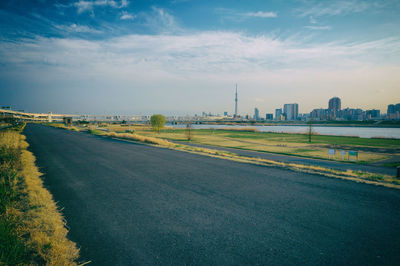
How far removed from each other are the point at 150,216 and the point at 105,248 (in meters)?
1.94

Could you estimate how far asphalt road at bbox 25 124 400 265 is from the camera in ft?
15.9

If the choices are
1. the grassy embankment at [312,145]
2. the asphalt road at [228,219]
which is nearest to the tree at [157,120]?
the grassy embankment at [312,145]

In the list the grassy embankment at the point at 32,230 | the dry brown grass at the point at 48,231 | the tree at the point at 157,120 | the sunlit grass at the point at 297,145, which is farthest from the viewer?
the tree at the point at 157,120

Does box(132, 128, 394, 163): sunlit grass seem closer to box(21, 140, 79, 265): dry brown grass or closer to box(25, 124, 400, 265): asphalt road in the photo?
box(25, 124, 400, 265): asphalt road

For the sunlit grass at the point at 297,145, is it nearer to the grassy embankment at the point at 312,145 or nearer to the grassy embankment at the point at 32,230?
the grassy embankment at the point at 312,145

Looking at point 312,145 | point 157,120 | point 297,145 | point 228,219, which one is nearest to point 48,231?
point 228,219

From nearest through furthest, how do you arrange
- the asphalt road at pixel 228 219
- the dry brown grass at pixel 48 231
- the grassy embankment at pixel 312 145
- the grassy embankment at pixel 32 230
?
the grassy embankment at pixel 32 230 < the dry brown grass at pixel 48 231 < the asphalt road at pixel 228 219 < the grassy embankment at pixel 312 145

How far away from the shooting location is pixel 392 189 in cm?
983

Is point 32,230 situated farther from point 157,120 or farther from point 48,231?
point 157,120

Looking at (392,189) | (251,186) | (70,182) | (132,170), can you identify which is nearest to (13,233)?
(70,182)

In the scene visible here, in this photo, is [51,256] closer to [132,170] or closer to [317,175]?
[132,170]

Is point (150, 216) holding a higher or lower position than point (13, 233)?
lower

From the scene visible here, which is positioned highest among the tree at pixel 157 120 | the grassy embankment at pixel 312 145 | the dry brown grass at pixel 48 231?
the tree at pixel 157 120

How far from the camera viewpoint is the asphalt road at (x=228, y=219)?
15.9ft
